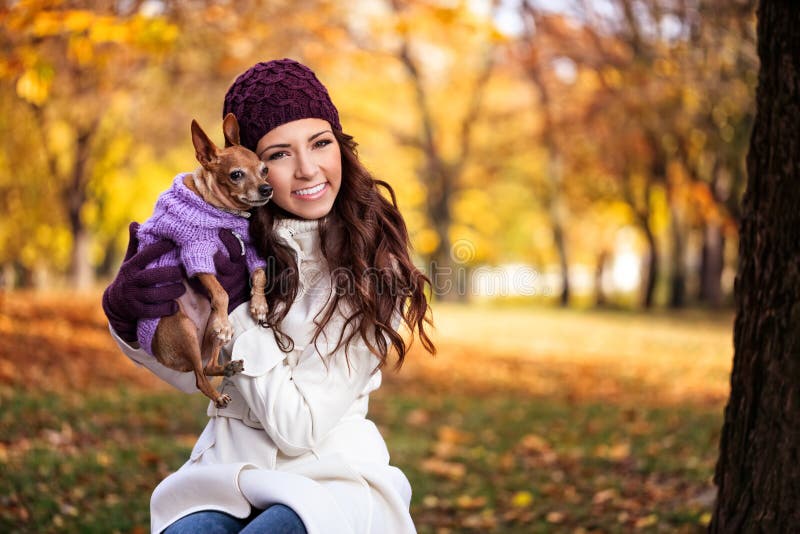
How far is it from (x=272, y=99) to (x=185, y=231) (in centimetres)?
51

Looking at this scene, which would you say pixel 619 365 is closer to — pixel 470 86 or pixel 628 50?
pixel 628 50

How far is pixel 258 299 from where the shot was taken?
264cm

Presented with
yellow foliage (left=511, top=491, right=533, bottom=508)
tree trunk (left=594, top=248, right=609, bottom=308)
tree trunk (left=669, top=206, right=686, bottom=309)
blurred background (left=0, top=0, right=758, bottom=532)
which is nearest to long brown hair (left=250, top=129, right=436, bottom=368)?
blurred background (left=0, top=0, right=758, bottom=532)

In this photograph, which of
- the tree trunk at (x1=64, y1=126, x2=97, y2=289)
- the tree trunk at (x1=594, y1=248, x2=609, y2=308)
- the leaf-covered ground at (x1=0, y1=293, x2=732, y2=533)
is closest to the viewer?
the leaf-covered ground at (x1=0, y1=293, x2=732, y2=533)

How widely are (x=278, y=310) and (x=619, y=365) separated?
10709 millimetres

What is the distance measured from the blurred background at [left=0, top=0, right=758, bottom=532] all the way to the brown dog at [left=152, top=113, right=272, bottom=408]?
1531 mm

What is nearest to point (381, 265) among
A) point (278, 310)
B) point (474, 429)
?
point (278, 310)

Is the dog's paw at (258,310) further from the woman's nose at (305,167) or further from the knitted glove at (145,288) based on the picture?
the woman's nose at (305,167)

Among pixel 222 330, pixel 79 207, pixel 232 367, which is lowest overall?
pixel 232 367

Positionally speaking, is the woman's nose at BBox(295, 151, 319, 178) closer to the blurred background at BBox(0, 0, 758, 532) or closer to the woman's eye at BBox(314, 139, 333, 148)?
the woman's eye at BBox(314, 139, 333, 148)

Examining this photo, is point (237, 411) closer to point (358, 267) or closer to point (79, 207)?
point (358, 267)

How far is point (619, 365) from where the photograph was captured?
499 inches

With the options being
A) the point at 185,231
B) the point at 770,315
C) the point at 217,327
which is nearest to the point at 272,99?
the point at 185,231

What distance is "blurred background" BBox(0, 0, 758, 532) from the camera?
605cm
